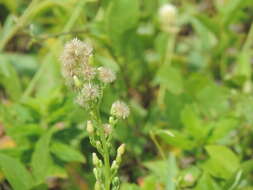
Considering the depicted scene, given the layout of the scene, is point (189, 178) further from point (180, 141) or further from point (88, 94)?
point (88, 94)

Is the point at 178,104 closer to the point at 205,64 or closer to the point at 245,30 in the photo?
the point at 205,64

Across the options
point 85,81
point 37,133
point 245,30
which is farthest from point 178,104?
point 245,30

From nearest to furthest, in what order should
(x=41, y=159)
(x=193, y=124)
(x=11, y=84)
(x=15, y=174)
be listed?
1. (x=15, y=174)
2. (x=41, y=159)
3. (x=193, y=124)
4. (x=11, y=84)

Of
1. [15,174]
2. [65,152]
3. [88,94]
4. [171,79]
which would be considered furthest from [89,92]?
[171,79]

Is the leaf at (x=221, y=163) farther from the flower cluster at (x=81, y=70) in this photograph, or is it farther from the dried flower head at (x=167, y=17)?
the dried flower head at (x=167, y=17)

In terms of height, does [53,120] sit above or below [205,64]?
above

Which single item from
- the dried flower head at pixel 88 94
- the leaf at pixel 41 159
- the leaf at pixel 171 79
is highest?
the dried flower head at pixel 88 94

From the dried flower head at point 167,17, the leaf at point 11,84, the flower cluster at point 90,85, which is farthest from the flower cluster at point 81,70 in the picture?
the dried flower head at point 167,17
